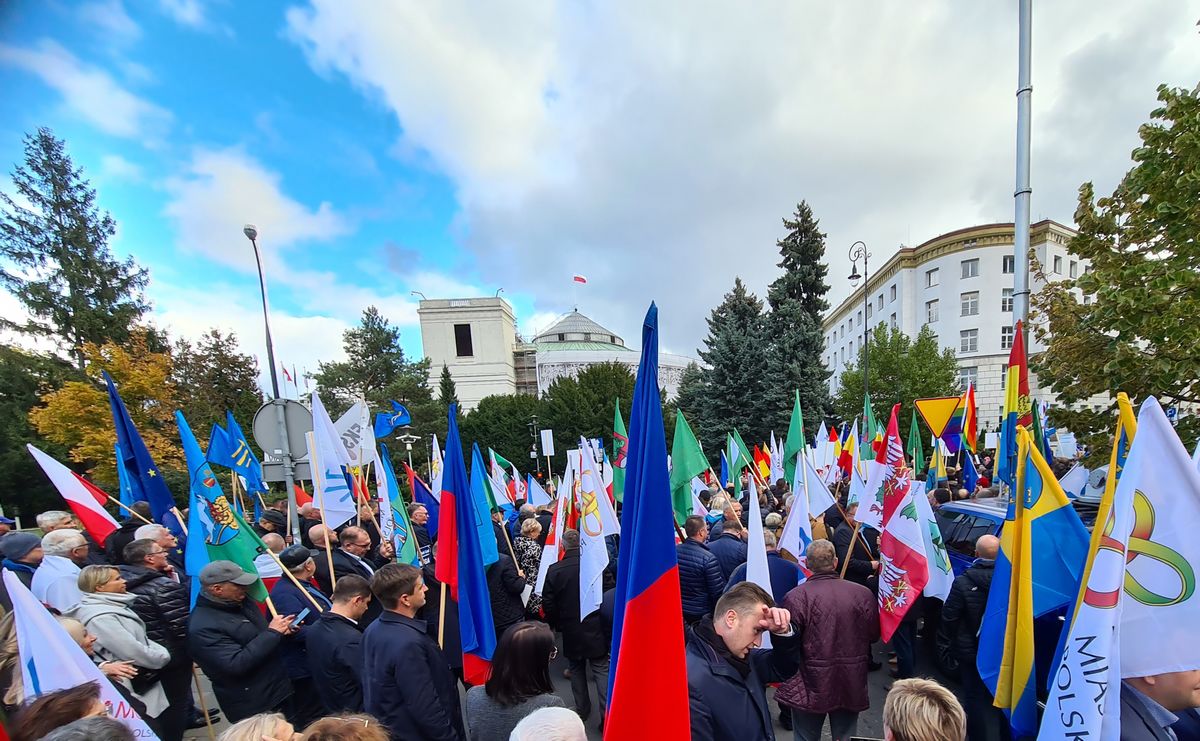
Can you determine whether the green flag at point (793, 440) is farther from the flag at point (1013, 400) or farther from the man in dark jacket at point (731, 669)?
the man in dark jacket at point (731, 669)

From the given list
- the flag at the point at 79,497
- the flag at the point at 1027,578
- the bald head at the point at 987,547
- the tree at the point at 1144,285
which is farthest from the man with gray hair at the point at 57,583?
the tree at the point at 1144,285

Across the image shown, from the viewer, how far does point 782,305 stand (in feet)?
77.5

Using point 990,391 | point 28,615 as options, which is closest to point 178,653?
point 28,615

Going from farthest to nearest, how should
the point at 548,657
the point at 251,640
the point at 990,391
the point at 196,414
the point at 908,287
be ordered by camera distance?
1. the point at 908,287
2. the point at 990,391
3. the point at 196,414
4. the point at 251,640
5. the point at 548,657

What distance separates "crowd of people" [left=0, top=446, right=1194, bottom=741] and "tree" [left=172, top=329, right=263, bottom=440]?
67.5 feet

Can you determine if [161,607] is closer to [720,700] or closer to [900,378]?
[720,700]

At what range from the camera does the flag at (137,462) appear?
5.66 metres

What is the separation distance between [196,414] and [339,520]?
2085 centimetres

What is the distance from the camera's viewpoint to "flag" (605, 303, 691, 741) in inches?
Answer: 63.0

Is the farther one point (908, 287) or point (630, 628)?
point (908, 287)

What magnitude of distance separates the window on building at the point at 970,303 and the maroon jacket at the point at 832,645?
1677 inches

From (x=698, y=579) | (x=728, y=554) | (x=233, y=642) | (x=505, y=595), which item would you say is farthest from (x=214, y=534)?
(x=728, y=554)

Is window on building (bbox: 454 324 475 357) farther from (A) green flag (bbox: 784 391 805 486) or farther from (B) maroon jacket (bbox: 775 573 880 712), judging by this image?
(B) maroon jacket (bbox: 775 573 880 712)

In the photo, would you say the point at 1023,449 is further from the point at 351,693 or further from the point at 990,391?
the point at 990,391
